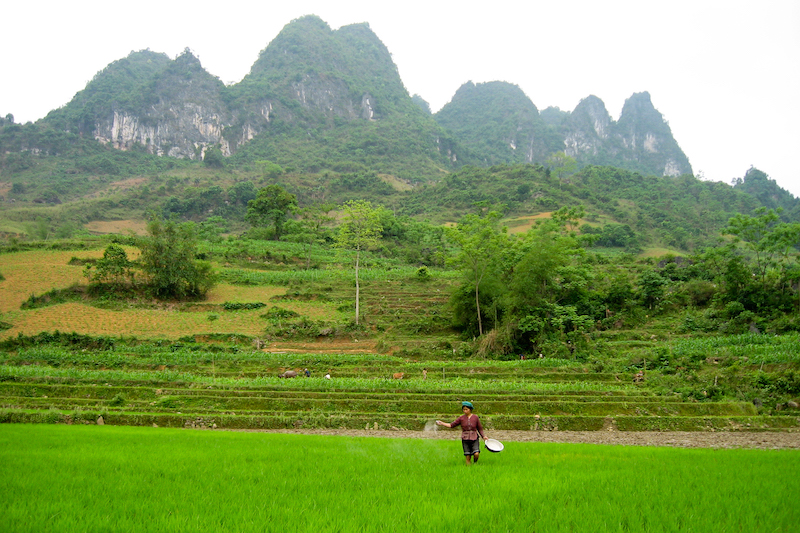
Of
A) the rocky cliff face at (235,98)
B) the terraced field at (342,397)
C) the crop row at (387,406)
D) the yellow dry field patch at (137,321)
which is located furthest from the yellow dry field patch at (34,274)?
the rocky cliff face at (235,98)

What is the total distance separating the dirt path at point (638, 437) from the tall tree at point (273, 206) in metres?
45.8

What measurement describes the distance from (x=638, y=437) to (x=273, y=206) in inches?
2029

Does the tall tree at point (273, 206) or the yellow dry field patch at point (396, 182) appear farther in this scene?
the yellow dry field patch at point (396, 182)

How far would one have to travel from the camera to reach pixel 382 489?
17.2 ft

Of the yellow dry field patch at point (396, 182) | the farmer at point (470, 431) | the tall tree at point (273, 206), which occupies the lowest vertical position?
the farmer at point (470, 431)

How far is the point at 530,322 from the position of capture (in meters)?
24.1

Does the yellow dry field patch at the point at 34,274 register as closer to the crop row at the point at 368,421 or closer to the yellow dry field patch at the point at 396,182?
the crop row at the point at 368,421

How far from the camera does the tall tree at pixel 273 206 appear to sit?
55875 millimetres

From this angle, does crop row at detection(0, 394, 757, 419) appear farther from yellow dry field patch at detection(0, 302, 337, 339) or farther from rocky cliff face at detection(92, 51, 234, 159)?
rocky cliff face at detection(92, 51, 234, 159)

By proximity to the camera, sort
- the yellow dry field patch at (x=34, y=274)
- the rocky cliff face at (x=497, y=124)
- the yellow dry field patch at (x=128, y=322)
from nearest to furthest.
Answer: the yellow dry field patch at (x=128, y=322), the yellow dry field patch at (x=34, y=274), the rocky cliff face at (x=497, y=124)

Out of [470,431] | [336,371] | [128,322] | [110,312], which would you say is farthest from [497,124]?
[470,431]

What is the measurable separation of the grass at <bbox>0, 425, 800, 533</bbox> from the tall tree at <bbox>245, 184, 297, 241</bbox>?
1930 inches

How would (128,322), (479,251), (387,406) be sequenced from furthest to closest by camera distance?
(128,322), (479,251), (387,406)

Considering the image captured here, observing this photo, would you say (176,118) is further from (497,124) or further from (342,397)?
(342,397)
